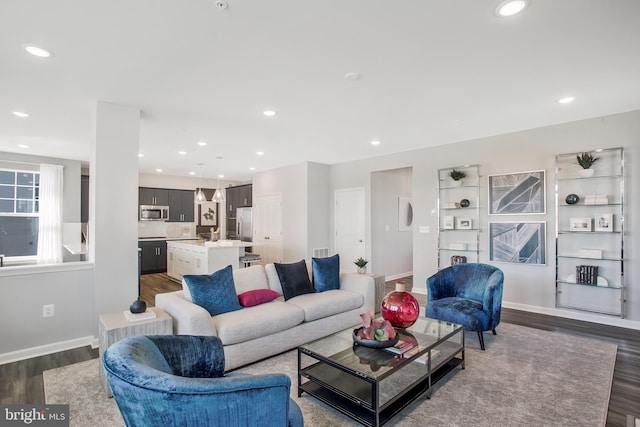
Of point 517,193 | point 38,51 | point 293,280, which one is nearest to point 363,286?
point 293,280

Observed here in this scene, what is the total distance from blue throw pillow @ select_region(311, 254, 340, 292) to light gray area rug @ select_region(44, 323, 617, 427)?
3.38ft

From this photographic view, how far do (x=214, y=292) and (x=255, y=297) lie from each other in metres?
0.45

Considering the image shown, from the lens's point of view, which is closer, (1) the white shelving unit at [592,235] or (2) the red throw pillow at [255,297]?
(2) the red throw pillow at [255,297]

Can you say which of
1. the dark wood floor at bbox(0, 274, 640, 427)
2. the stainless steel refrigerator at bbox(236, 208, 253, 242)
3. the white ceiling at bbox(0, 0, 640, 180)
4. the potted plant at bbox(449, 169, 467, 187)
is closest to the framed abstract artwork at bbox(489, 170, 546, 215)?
the potted plant at bbox(449, 169, 467, 187)

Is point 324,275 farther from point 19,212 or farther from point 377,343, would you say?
point 19,212

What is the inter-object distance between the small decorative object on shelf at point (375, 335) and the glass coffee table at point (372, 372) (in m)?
0.07

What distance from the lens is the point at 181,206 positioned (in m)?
9.19

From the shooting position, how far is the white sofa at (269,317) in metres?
2.74

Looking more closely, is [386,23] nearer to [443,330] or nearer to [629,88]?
[443,330]

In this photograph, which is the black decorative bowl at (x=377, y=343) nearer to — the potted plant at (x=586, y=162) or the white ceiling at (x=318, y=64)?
the white ceiling at (x=318, y=64)

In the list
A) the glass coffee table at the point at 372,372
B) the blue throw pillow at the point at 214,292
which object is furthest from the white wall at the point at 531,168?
the blue throw pillow at the point at 214,292

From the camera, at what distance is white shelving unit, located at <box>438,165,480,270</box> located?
17.2 ft

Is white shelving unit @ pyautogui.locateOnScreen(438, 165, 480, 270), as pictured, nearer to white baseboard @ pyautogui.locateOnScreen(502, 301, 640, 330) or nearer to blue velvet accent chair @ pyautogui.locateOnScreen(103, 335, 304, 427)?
white baseboard @ pyautogui.locateOnScreen(502, 301, 640, 330)

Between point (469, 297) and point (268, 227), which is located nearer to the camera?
point (469, 297)
